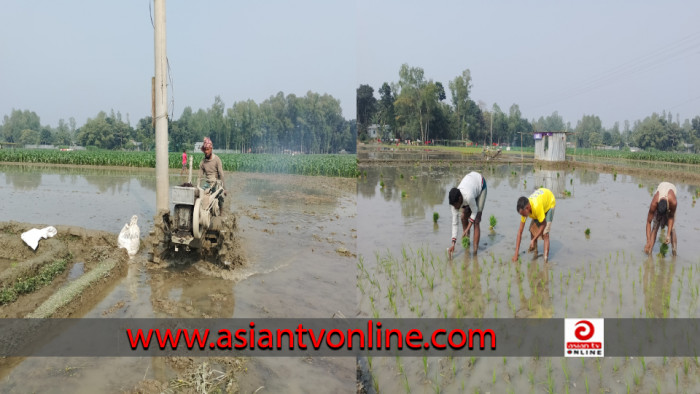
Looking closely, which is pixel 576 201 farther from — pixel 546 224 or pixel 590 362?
pixel 590 362

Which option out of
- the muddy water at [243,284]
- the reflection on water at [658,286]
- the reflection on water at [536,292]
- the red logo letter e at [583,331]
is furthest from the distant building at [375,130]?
the red logo letter e at [583,331]

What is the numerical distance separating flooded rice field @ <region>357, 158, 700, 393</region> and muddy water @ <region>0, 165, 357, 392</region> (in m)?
0.53

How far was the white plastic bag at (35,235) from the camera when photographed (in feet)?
27.6

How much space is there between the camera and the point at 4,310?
5.69 metres

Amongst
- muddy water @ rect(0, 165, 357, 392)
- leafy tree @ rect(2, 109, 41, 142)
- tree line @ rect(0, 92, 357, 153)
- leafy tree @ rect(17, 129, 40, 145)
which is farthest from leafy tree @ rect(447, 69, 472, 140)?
leafy tree @ rect(2, 109, 41, 142)

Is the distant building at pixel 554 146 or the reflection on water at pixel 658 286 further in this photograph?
the distant building at pixel 554 146

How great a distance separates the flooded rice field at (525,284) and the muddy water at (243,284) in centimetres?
53

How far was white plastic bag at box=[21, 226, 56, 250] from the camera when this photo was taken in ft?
27.6

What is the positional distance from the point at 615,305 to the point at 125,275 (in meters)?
7.21

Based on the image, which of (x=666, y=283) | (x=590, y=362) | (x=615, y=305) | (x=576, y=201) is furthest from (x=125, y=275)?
(x=576, y=201)

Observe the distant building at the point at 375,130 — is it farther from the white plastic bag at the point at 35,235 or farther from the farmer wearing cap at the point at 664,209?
the white plastic bag at the point at 35,235

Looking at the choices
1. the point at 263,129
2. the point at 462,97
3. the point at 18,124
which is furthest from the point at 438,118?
the point at 18,124

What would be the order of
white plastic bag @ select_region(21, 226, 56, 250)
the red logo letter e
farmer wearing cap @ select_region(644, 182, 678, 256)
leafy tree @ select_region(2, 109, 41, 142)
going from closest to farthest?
the red logo letter e → farmer wearing cap @ select_region(644, 182, 678, 256) → white plastic bag @ select_region(21, 226, 56, 250) → leafy tree @ select_region(2, 109, 41, 142)

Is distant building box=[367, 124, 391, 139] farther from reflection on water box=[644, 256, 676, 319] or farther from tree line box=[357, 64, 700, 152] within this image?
reflection on water box=[644, 256, 676, 319]
